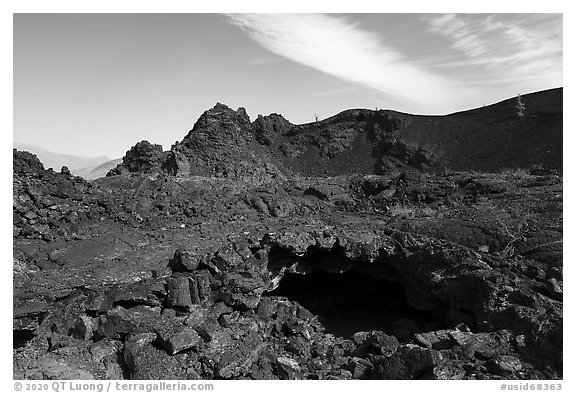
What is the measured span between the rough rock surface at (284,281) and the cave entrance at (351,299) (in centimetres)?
5

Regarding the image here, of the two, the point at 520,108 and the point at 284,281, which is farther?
the point at 520,108

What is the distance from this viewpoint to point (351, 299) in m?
12.4

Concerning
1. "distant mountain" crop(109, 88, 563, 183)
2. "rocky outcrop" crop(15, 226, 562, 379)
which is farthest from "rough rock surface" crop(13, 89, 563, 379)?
"distant mountain" crop(109, 88, 563, 183)

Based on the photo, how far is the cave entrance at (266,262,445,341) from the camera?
1114 cm

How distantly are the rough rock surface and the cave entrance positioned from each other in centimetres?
5

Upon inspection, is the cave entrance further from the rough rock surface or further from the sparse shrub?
the sparse shrub

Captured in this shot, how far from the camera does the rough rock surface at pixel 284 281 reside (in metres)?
7.07

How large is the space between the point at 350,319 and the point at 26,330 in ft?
27.5

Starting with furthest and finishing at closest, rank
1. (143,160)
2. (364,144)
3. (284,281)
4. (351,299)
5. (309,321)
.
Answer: (364,144) < (143,160) < (351,299) < (284,281) < (309,321)

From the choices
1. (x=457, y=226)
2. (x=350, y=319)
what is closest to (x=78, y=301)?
(x=350, y=319)

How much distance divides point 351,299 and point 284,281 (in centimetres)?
231

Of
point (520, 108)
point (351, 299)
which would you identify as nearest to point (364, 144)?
point (520, 108)

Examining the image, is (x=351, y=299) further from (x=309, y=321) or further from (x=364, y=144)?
(x=364, y=144)

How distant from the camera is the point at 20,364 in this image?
261 inches
